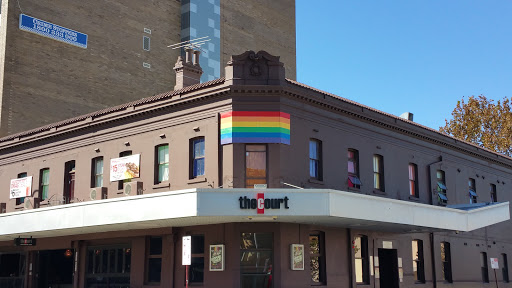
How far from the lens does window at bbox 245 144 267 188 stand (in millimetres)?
25594

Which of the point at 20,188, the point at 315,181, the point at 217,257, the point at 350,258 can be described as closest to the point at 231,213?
the point at 217,257

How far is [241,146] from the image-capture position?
25.6 m

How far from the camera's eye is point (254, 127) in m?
25.7

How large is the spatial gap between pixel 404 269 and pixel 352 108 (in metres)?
8.95

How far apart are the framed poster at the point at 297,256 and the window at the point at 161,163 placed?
21.9ft

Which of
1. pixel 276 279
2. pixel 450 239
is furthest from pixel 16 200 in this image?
pixel 450 239

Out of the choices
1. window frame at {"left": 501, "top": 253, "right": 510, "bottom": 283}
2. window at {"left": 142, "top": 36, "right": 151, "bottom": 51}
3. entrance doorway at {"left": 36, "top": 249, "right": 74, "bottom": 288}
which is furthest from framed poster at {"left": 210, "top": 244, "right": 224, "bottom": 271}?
window at {"left": 142, "top": 36, "right": 151, "bottom": 51}

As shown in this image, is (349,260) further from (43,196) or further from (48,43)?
(48,43)

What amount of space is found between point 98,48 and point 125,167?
69.2 ft

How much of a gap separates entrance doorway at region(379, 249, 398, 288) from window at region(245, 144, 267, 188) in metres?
9.86

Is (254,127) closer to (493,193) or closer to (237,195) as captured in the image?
(237,195)

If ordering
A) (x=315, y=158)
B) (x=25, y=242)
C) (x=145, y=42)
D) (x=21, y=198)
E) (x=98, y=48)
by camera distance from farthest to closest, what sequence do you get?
(x=145, y=42) → (x=98, y=48) → (x=21, y=198) → (x=25, y=242) → (x=315, y=158)

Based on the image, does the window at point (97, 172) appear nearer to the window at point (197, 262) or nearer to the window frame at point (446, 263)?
the window at point (197, 262)

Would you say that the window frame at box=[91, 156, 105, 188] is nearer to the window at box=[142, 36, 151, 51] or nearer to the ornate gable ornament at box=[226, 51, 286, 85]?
the ornate gable ornament at box=[226, 51, 286, 85]
